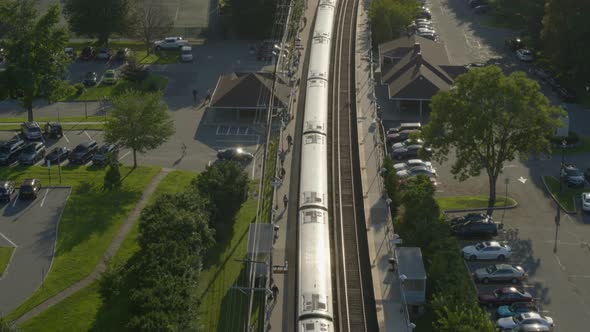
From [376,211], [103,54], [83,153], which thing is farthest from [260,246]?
[103,54]

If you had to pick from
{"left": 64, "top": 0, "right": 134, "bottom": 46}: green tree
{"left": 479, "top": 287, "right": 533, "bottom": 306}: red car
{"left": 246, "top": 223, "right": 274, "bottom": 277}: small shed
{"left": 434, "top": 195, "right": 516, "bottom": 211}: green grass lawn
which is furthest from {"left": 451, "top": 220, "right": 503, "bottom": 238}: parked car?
{"left": 64, "top": 0, "right": 134, "bottom": 46}: green tree

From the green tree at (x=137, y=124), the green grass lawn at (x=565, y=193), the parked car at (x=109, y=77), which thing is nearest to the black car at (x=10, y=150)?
the green tree at (x=137, y=124)

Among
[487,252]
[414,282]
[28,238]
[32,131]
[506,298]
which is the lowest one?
[28,238]

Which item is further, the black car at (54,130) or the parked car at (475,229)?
the black car at (54,130)

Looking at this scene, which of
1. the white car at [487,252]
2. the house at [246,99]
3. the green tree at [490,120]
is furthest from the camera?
the house at [246,99]

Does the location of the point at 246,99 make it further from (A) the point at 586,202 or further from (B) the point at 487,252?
(A) the point at 586,202

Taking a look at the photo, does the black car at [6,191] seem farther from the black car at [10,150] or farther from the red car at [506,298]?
the red car at [506,298]
